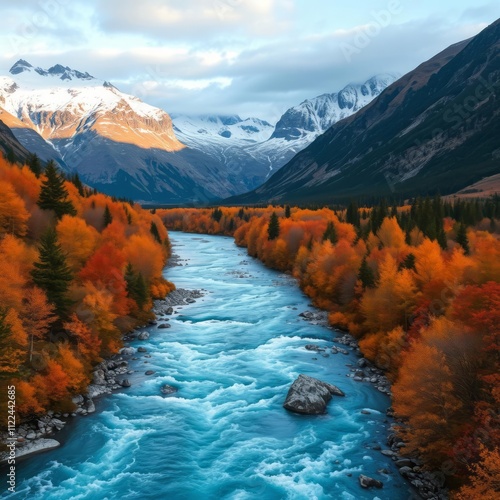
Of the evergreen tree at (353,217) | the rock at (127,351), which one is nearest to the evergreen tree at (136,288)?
the rock at (127,351)

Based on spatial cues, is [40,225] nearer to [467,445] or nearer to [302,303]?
[302,303]

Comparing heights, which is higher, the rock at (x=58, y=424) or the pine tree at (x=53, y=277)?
the pine tree at (x=53, y=277)

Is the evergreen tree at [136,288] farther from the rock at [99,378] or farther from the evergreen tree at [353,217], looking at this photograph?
the evergreen tree at [353,217]

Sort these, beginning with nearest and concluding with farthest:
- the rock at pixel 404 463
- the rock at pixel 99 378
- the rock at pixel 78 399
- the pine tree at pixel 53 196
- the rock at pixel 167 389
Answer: the rock at pixel 404 463, the rock at pixel 78 399, the rock at pixel 167 389, the rock at pixel 99 378, the pine tree at pixel 53 196

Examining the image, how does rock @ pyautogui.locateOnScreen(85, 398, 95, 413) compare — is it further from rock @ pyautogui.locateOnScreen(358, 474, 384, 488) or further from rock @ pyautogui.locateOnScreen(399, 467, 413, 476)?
rock @ pyautogui.locateOnScreen(399, 467, 413, 476)

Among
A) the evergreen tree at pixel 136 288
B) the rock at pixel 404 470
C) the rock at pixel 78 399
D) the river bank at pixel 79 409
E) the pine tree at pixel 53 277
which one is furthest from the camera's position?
the evergreen tree at pixel 136 288

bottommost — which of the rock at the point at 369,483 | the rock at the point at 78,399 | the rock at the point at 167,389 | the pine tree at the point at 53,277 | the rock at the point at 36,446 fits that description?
the rock at the point at 369,483
